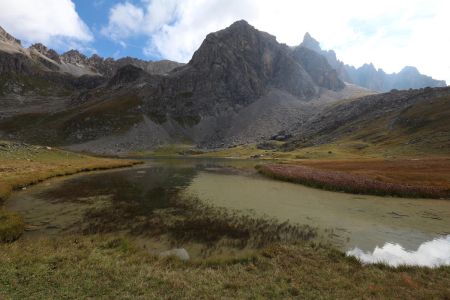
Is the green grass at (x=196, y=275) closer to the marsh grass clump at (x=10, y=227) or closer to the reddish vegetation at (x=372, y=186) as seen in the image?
the marsh grass clump at (x=10, y=227)

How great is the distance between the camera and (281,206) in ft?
119

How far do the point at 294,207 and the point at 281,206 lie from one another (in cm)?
153

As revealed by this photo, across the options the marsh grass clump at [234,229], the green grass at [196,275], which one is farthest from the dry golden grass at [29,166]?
the green grass at [196,275]

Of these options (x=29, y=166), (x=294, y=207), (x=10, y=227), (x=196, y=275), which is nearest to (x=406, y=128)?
(x=294, y=207)

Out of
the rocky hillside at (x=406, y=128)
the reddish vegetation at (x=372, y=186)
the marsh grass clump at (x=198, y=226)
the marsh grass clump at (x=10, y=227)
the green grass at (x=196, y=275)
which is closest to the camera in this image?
the green grass at (x=196, y=275)

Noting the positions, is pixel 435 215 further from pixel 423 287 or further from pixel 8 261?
pixel 8 261

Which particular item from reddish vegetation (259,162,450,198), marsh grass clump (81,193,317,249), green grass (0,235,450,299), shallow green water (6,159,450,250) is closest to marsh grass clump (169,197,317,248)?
marsh grass clump (81,193,317,249)

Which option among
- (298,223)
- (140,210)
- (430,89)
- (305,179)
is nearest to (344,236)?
(298,223)

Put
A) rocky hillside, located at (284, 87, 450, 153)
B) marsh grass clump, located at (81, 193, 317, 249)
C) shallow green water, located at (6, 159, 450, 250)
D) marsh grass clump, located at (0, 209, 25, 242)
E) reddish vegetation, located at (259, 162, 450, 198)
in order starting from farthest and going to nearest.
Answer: rocky hillside, located at (284, 87, 450, 153), reddish vegetation, located at (259, 162, 450, 198), shallow green water, located at (6, 159, 450, 250), marsh grass clump, located at (81, 193, 317, 249), marsh grass clump, located at (0, 209, 25, 242)

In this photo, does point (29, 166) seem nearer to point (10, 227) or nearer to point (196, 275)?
point (10, 227)

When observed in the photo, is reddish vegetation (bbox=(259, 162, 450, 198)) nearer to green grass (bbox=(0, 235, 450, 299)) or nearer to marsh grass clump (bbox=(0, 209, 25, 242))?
green grass (bbox=(0, 235, 450, 299))

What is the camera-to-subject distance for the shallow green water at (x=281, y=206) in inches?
1015

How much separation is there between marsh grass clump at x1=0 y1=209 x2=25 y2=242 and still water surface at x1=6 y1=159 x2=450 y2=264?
1002 mm

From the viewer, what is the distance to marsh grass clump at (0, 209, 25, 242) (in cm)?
2119
